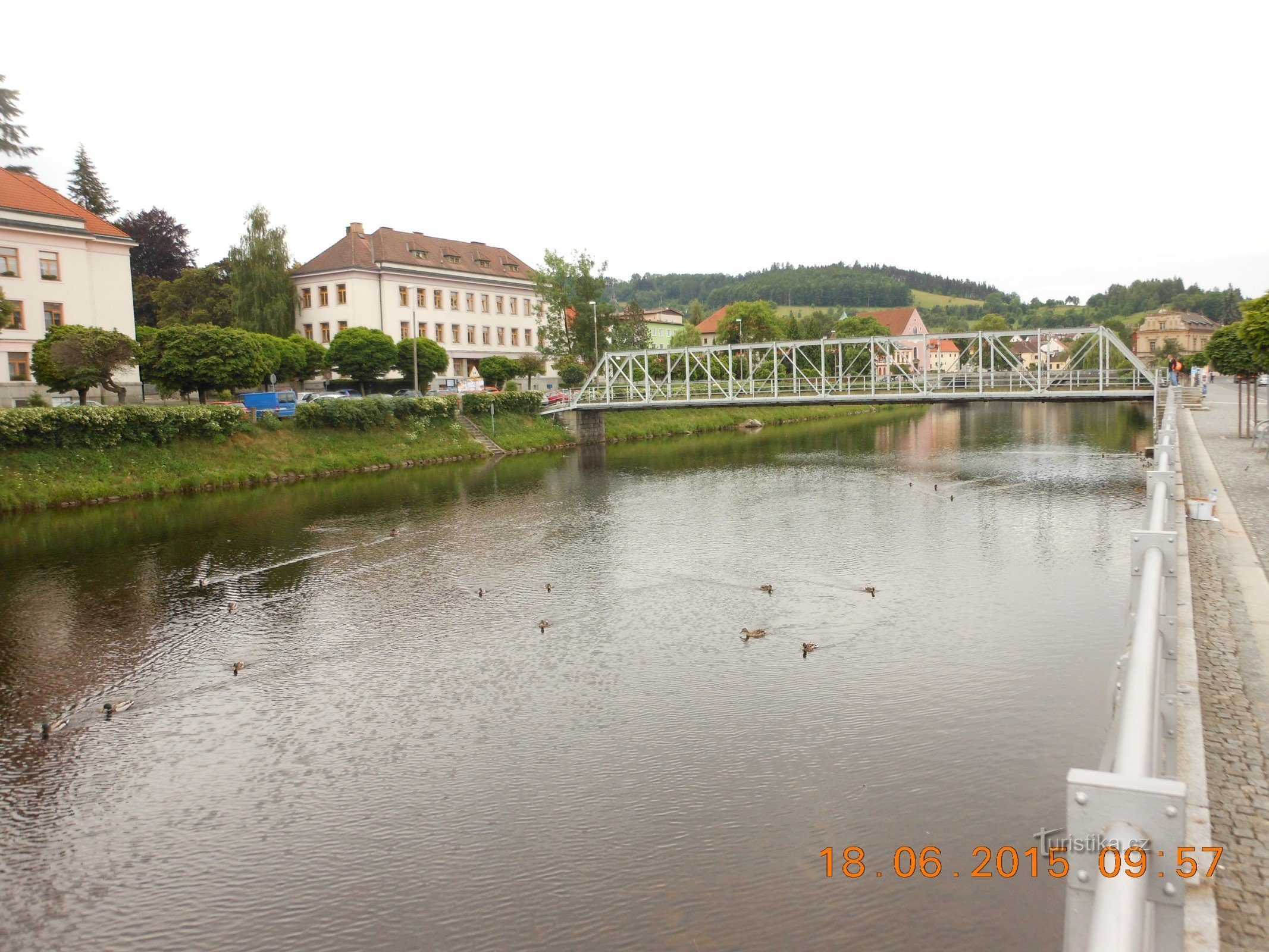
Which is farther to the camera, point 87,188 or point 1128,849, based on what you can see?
point 87,188

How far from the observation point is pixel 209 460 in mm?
39281

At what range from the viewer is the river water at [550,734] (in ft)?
27.7

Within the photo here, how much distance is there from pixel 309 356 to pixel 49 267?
13824mm

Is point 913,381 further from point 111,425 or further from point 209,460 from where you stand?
point 111,425

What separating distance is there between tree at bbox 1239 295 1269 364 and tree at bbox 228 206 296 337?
57.5 metres

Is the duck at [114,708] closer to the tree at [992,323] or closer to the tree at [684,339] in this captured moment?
the tree at [684,339]

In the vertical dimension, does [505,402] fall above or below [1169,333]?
below

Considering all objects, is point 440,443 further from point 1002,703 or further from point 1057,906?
point 1057,906

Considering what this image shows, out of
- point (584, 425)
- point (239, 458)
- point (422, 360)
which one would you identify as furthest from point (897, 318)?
point (239, 458)

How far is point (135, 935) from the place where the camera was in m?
8.32

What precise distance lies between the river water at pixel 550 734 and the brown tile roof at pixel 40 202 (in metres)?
29.9

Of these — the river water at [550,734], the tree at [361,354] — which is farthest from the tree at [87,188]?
the river water at [550,734]

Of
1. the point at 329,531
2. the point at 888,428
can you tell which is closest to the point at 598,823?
the point at 329,531

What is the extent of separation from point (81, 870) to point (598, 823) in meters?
5.17
